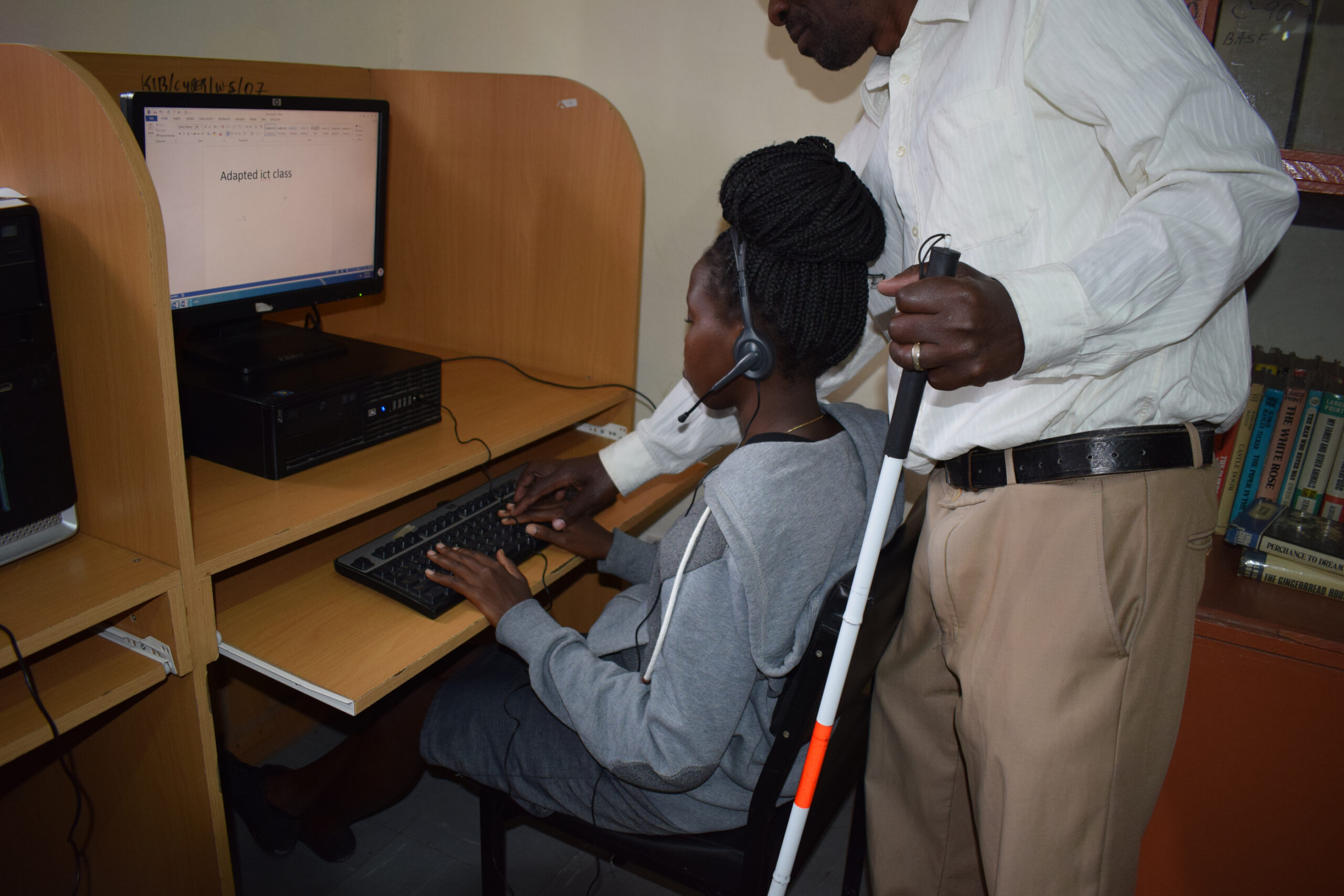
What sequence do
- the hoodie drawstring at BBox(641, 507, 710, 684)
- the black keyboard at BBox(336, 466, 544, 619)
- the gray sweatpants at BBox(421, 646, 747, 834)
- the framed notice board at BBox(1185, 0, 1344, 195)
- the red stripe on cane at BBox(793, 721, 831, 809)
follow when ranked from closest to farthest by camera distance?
the red stripe on cane at BBox(793, 721, 831, 809)
the hoodie drawstring at BBox(641, 507, 710, 684)
the gray sweatpants at BBox(421, 646, 747, 834)
the black keyboard at BBox(336, 466, 544, 619)
the framed notice board at BBox(1185, 0, 1344, 195)

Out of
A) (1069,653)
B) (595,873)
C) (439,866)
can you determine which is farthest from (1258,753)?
(439,866)

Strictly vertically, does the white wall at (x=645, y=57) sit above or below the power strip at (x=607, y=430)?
above

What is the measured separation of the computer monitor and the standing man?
0.96m

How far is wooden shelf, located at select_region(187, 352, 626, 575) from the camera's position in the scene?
46.3 inches

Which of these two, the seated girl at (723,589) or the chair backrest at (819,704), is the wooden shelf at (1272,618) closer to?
the chair backrest at (819,704)

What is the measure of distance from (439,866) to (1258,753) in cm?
138

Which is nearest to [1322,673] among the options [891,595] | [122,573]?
[891,595]

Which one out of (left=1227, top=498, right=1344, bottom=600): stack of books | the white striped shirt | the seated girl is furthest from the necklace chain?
(left=1227, top=498, right=1344, bottom=600): stack of books

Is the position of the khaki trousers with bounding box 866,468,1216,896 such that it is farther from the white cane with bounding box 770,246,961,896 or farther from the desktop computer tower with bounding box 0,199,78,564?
the desktop computer tower with bounding box 0,199,78,564

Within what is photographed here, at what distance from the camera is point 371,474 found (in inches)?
54.6

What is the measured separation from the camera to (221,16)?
1.88m

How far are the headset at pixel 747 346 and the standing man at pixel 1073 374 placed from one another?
0.65 feet

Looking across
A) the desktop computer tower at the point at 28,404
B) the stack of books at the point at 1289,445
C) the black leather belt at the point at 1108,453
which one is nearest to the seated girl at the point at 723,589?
the black leather belt at the point at 1108,453

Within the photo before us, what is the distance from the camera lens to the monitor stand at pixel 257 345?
1.41 m
